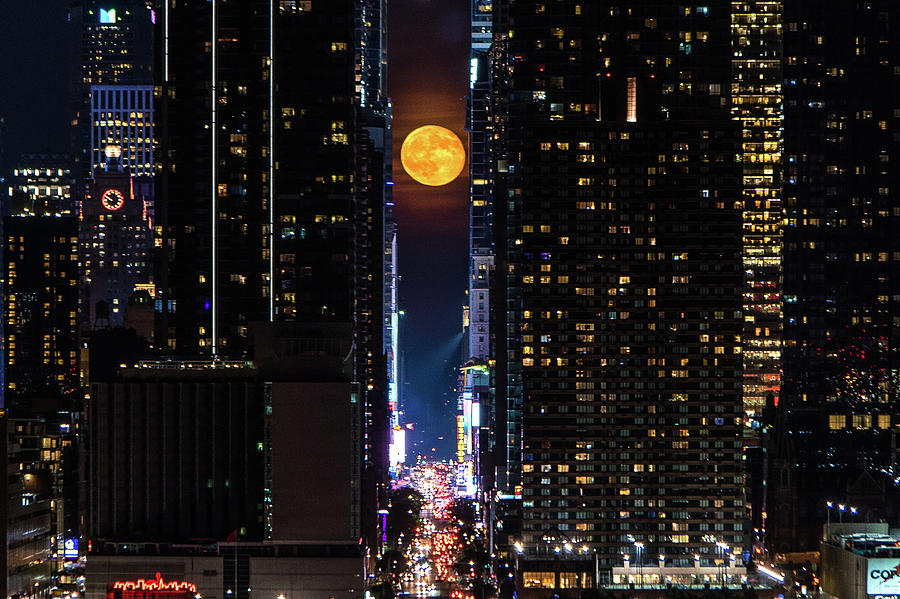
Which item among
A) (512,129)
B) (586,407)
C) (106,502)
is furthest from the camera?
(512,129)

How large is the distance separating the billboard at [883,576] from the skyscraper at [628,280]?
44.5 m

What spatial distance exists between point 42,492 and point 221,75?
182ft

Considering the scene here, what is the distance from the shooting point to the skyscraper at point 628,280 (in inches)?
6673

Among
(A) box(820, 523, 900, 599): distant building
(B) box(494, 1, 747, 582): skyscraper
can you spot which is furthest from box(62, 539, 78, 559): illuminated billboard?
(A) box(820, 523, 900, 599): distant building

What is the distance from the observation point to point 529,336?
17325 cm

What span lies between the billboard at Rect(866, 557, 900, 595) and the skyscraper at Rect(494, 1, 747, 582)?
44.5 metres

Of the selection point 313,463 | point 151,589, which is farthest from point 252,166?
point 151,589

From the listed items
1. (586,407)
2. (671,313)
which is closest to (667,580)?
(586,407)

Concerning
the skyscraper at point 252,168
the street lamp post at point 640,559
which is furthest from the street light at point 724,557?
the skyscraper at point 252,168

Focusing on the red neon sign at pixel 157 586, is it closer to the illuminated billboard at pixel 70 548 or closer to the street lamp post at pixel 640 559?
the illuminated billboard at pixel 70 548

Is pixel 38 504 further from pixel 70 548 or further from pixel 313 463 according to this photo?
pixel 70 548

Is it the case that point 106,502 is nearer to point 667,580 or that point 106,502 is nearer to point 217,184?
point 217,184

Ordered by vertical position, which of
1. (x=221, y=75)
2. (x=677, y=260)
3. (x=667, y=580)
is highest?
(x=221, y=75)

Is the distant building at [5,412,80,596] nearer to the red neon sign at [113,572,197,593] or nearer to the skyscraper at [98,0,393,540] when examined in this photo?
the red neon sign at [113,572,197,593]
